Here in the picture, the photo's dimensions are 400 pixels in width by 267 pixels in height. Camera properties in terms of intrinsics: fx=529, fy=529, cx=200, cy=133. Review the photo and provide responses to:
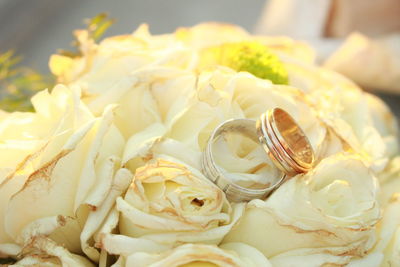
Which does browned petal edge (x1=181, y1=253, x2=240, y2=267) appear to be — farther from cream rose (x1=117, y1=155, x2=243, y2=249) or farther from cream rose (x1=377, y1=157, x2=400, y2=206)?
cream rose (x1=377, y1=157, x2=400, y2=206)

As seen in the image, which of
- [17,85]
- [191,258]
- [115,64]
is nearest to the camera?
[191,258]

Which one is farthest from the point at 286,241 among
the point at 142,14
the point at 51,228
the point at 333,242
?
the point at 142,14

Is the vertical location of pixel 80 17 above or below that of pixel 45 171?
below

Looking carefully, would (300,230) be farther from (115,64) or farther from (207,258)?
(115,64)

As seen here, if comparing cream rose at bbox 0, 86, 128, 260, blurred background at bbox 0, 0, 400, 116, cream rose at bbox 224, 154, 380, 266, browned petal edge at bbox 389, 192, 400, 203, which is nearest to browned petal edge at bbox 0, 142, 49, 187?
cream rose at bbox 0, 86, 128, 260

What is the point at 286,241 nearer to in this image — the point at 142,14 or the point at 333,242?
the point at 333,242

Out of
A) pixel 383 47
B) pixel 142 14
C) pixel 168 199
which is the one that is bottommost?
pixel 142 14

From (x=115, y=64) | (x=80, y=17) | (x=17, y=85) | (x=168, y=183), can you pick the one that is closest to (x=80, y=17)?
(x=80, y=17)

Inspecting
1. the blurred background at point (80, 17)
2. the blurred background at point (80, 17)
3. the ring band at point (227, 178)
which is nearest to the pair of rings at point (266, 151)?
the ring band at point (227, 178)
